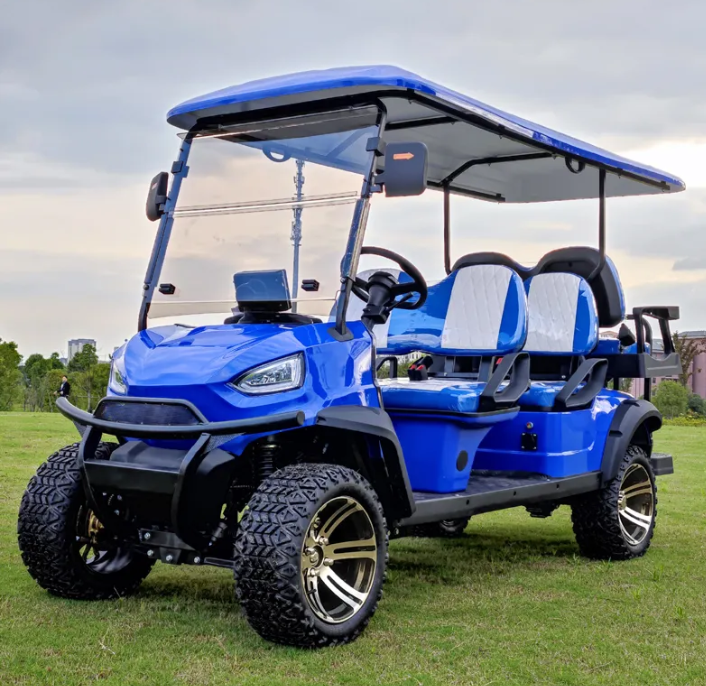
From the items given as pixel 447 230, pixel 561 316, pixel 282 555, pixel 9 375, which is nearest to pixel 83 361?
pixel 9 375

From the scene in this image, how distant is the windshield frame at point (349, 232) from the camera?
467 centimetres

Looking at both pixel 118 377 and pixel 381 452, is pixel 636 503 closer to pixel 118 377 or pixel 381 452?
pixel 381 452

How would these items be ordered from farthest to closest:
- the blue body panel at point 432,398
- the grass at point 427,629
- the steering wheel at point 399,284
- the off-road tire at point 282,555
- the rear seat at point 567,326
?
the rear seat at point 567,326, the blue body panel at point 432,398, the steering wheel at point 399,284, the off-road tire at point 282,555, the grass at point 427,629

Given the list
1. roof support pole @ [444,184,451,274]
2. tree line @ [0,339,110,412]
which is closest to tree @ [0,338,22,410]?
tree line @ [0,339,110,412]

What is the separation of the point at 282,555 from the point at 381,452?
0.78 metres

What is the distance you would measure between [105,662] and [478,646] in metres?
1.49

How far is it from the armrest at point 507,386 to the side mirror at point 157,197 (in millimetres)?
1894

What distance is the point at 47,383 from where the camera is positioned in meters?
45.1

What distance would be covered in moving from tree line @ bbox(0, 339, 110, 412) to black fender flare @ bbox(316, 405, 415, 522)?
3257 cm

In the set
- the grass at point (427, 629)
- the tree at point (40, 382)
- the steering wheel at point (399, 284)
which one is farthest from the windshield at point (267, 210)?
the tree at point (40, 382)

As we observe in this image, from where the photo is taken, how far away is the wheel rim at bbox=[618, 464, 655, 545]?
22.1ft

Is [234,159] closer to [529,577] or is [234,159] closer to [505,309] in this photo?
[505,309]

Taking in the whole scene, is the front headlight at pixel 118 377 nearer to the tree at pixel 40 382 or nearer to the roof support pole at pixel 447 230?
the roof support pole at pixel 447 230

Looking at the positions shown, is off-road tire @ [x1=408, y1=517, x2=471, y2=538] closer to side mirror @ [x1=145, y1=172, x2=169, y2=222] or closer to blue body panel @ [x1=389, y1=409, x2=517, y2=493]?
blue body panel @ [x1=389, y1=409, x2=517, y2=493]
